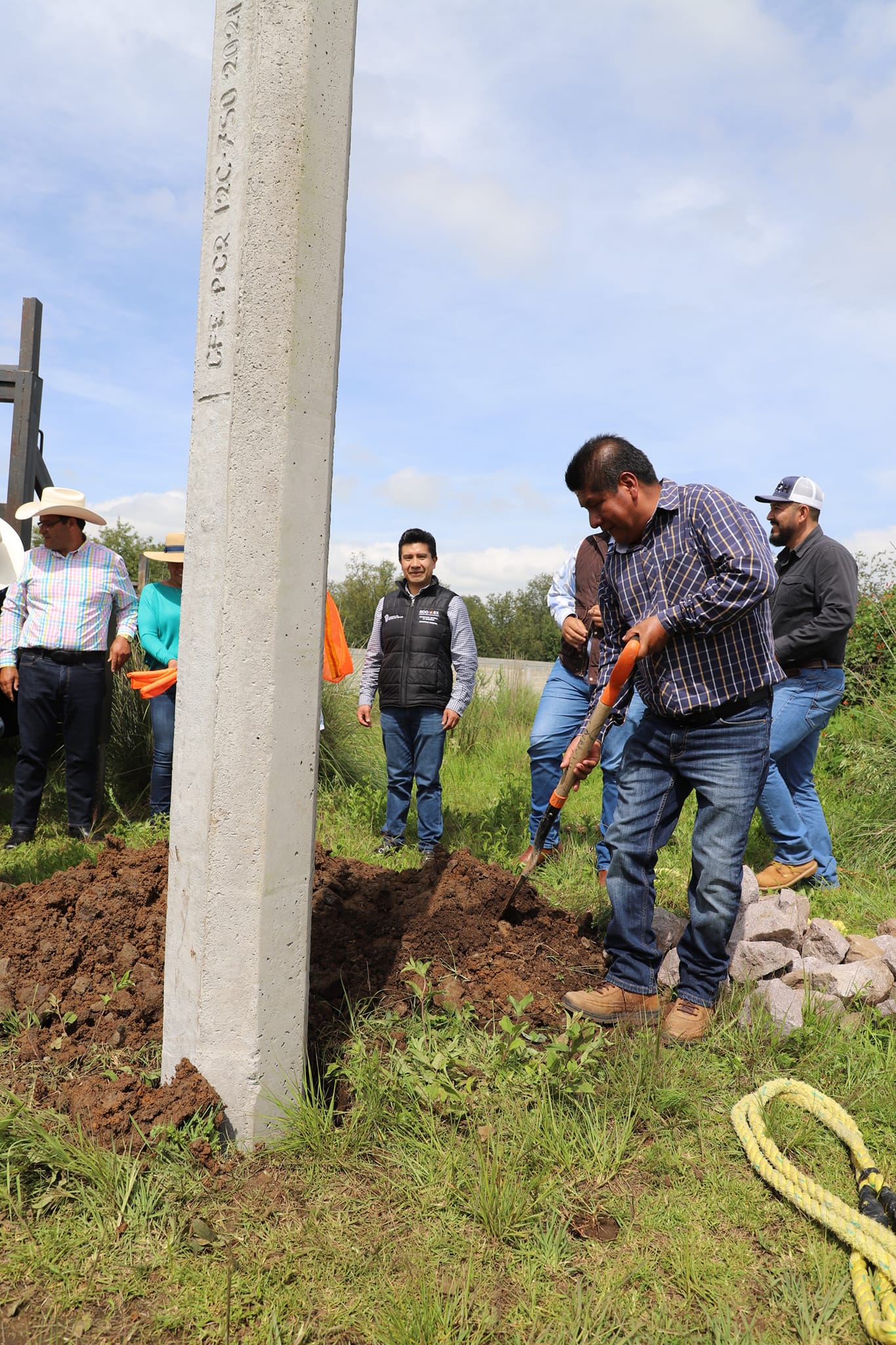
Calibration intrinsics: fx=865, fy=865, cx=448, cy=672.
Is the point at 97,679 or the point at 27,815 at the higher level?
the point at 97,679

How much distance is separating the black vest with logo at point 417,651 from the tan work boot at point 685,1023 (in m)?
2.78

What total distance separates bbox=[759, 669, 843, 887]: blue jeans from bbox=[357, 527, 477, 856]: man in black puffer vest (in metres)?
1.93

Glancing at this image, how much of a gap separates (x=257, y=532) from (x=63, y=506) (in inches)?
163

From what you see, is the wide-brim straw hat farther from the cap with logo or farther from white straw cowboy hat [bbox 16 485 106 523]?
the cap with logo

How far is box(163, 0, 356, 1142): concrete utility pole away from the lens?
7.76 feet

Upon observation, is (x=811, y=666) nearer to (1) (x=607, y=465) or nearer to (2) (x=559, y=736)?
(2) (x=559, y=736)

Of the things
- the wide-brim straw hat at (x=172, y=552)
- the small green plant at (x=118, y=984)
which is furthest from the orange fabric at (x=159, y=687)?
the small green plant at (x=118, y=984)

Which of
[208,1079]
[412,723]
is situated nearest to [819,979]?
[208,1079]

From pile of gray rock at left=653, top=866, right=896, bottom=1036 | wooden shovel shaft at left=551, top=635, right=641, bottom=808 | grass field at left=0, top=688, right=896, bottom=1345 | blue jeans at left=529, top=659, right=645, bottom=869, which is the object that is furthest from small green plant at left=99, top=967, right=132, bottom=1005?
blue jeans at left=529, top=659, right=645, bottom=869

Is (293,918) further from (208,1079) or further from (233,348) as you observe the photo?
(233,348)

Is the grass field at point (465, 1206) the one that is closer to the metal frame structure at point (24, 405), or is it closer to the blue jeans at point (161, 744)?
the blue jeans at point (161, 744)

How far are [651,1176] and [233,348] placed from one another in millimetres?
2645

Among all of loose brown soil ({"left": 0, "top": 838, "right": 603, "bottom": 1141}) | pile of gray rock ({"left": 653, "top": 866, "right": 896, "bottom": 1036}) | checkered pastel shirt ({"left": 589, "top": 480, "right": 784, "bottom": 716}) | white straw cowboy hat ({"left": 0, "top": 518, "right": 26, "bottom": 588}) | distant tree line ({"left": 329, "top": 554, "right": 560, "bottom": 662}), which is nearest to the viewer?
loose brown soil ({"left": 0, "top": 838, "right": 603, "bottom": 1141})

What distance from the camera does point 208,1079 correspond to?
8.34 feet
